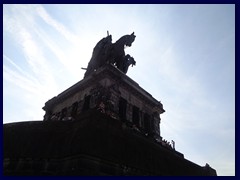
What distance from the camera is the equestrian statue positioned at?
857 inches

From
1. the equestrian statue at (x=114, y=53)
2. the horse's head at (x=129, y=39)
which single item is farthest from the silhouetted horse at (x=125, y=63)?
the horse's head at (x=129, y=39)

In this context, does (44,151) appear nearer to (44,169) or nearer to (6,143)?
A: (44,169)

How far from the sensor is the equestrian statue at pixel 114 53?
21.8m

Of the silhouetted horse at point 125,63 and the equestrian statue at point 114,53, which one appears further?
the silhouetted horse at point 125,63

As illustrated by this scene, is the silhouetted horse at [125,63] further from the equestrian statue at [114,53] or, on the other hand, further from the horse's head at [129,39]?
the horse's head at [129,39]

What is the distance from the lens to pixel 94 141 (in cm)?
855

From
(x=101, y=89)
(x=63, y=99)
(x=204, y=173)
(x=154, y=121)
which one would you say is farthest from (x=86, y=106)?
(x=204, y=173)

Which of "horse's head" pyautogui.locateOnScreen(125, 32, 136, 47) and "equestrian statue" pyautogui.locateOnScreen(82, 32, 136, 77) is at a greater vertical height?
"horse's head" pyautogui.locateOnScreen(125, 32, 136, 47)

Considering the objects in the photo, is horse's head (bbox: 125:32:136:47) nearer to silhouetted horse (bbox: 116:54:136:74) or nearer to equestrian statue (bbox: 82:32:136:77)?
equestrian statue (bbox: 82:32:136:77)

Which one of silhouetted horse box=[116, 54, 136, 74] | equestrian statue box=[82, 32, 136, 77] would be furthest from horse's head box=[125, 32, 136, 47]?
silhouetted horse box=[116, 54, 136, 74]

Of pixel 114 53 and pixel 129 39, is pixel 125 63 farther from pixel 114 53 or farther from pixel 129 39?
pixel 129 39

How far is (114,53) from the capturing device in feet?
71.5

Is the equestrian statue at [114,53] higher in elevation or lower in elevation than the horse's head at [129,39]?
lower

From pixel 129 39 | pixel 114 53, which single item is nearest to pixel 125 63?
pixel 114 53
